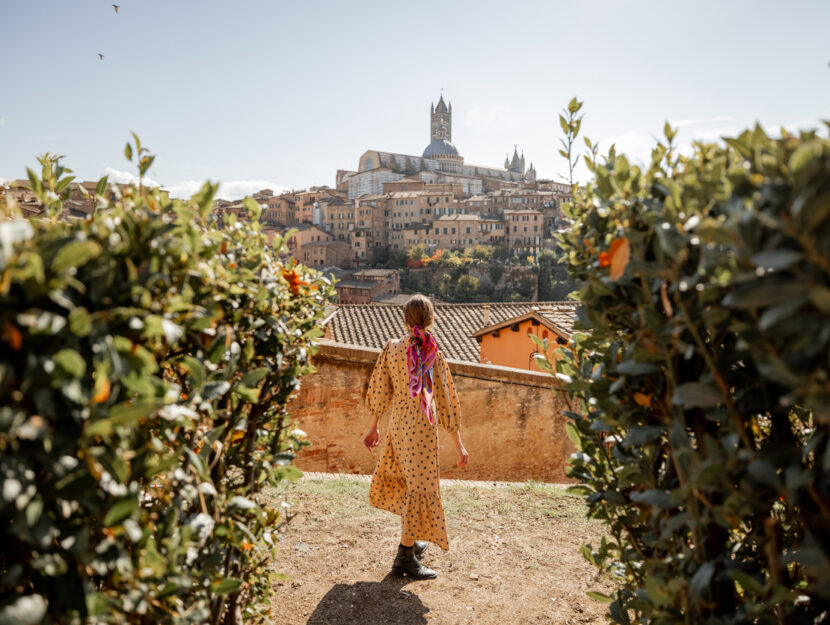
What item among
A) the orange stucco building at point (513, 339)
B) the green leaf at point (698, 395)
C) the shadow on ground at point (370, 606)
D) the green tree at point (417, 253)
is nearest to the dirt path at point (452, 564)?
the shadow on ground at point (370, 606)

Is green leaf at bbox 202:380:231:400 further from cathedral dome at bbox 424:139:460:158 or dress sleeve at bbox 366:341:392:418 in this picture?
cathedral dome at bbox 424:139:460:158

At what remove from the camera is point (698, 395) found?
1.29 m

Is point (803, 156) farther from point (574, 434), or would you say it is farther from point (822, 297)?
point (574, 434)

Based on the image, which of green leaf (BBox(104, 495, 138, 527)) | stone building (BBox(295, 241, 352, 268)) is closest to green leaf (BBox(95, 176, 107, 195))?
green leaf (BBox(104, 495, 138, 527))

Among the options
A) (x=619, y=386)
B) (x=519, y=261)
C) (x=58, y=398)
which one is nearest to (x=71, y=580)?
(x=58, y=398)

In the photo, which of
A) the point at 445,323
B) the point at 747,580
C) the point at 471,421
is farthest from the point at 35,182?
the point at 445,323

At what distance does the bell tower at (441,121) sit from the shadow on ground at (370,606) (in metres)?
115

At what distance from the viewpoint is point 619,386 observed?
1583 mm

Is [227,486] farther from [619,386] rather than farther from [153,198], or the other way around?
[619,386]

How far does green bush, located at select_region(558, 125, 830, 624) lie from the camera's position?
102 centimetres

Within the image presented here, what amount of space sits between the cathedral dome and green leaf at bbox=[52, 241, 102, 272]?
4070 inches

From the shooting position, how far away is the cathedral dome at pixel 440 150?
101812mm

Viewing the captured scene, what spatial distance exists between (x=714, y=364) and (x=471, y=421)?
223 inches

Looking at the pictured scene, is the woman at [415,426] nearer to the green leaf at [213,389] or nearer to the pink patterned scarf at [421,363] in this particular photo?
the pink patterned scarf at [421,363]
